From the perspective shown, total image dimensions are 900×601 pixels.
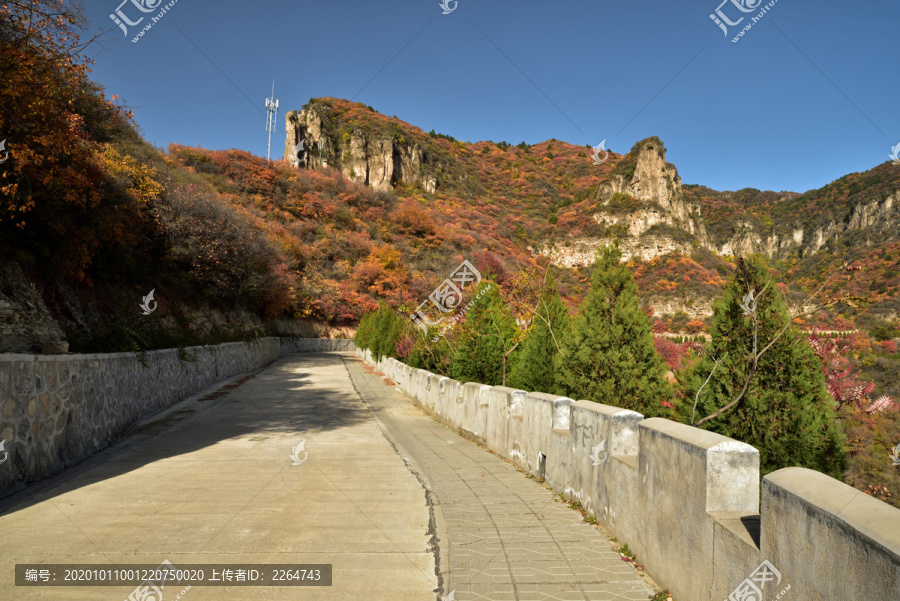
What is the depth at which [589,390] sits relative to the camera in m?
8.11

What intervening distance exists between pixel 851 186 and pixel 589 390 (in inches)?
1192

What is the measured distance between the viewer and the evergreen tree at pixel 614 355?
26.1ft

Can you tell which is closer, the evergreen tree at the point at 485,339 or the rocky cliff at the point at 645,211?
the evergreen tree at the point at 485,339

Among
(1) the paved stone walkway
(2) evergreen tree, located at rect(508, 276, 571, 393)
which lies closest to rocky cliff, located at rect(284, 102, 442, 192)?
(2) evergreen tree, located at rect(508, 276, 571, 393)

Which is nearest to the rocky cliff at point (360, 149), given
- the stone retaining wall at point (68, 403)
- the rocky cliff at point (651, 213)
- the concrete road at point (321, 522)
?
the rocky cliff at point (651, 213)

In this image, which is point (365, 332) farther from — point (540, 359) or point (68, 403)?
point (68, 403)

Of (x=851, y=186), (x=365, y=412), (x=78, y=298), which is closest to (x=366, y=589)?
(x=365, y=412)

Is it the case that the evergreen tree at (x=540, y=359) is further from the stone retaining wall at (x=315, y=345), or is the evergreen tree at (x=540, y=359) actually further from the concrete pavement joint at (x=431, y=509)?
the stone retaining wall at (x=315, y=345)

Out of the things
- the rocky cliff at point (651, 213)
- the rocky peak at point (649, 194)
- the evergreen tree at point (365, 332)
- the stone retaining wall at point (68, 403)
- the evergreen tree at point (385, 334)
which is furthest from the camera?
the rocky peak at point (649, 194)

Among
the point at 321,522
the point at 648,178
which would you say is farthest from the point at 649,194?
the point at 321,522

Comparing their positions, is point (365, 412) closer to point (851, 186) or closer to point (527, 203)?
point (851, 186)

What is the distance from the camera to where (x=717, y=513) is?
9.82 feet

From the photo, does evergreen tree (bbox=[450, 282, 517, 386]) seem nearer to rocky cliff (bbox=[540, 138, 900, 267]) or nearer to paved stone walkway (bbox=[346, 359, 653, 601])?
paved stone walkway (bbox=[346, 359, 653, 601])
